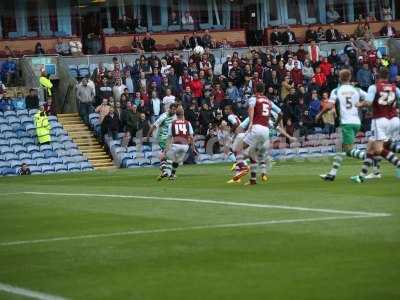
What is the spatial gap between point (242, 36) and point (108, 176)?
2214cm

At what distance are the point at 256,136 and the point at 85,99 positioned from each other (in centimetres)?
1994

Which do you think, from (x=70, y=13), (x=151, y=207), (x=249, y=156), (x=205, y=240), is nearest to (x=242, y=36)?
(x=70, y=13)

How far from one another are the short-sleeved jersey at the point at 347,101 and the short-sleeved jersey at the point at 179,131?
630 centimetres

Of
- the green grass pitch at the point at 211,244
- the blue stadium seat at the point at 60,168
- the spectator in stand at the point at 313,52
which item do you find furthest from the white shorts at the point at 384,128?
the spectator in stand at the point at 313,52

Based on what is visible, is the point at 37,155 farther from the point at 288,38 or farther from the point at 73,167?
the point at 288,38

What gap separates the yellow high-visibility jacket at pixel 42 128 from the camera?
39.4 m

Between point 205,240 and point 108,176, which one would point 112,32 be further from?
point 205,240

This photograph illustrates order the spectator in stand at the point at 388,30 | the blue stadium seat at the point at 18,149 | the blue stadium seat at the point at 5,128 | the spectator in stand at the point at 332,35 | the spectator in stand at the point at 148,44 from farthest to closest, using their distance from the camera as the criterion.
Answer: the spectator in stand at the point at 388,30, the spectator in stand at the point at 332,35, the spectator in stand at the point at 148,44, the blue stadium seat at the point at 5,128, the blue stadium seat at the point at 18,149

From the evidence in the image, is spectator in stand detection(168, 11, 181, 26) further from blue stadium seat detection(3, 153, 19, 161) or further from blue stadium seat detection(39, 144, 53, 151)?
blue stadium seat detection(3, 153, 19, 161)

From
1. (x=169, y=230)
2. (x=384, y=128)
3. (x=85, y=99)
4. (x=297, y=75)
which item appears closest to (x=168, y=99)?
(x=85, y=99)

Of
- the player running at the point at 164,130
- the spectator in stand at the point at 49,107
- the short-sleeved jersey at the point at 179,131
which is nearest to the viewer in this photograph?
the short-sleeved jersey at the point at 179,131

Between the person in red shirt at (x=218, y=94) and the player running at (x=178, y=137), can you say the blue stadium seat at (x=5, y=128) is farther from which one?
the player running at (x=178, y=137)

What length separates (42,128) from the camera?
129 feet

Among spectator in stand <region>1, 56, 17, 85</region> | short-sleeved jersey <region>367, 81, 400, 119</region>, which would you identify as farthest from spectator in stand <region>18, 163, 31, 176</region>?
short-sleeved jersey <region>367, 81, 400, 119</region>
